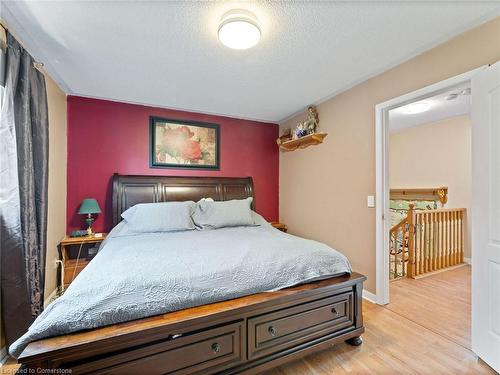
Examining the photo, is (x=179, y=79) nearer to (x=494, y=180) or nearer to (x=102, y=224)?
(x=102, y=224)

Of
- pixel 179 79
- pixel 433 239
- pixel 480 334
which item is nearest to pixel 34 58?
pixel 179 79

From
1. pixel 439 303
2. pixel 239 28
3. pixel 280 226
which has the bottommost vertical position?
pixel 439 303

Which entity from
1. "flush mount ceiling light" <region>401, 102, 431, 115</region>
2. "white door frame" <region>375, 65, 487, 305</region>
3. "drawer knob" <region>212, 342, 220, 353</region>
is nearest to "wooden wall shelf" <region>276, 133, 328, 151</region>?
"white door frame" <region>375, 65, 487, 305</region>

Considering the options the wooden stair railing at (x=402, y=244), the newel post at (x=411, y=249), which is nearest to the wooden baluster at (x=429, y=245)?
the wooden stair railing at (x=402, y=244)

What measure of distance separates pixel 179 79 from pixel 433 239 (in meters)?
4.22

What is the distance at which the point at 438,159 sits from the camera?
4.36 meters

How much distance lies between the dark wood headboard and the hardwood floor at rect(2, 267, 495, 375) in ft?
6.21

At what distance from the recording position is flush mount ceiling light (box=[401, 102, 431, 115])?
3419 millimetres

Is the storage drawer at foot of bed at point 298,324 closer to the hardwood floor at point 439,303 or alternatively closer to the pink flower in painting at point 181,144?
the hardwood floor at point 439,303

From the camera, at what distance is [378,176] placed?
8.05 ft

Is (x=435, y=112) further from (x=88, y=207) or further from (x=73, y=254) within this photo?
(x=73, y=254)

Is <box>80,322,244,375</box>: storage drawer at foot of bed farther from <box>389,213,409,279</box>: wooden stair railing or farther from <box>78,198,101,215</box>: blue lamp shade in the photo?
<box>389,213,409,279</box>: wooden stair railing

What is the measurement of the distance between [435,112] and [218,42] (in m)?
3.82

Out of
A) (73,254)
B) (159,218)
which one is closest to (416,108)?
→ (159,218)
